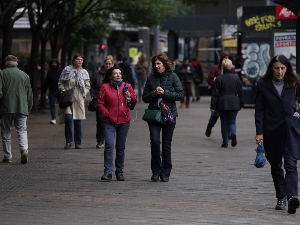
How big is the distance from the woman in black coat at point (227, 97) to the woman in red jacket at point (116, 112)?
14.6ft

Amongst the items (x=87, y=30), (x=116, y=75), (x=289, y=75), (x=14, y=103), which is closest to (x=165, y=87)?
(x=116, y=75)

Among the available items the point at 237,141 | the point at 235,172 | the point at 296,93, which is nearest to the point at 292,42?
the point at 237,141

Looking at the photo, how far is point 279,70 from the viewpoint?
8.02m

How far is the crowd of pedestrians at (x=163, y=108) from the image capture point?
8.07 metres

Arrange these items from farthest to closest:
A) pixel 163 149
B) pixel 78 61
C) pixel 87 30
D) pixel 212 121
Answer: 1. pixel 87 30
2. pixel 212 121
3. pixel 78 61
4. pixel 163 149

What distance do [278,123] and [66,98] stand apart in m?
6.71

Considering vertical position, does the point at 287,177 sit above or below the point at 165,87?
below

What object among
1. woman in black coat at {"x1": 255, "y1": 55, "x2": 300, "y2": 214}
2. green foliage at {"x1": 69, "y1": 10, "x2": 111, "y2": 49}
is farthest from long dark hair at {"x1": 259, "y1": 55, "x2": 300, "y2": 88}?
green foliage at {"x1": 69, "y1": 10, "x2": 111, "y2": 49}

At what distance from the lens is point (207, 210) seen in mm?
8047

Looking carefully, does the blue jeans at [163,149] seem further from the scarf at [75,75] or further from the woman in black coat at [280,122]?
the scarf at [75,75]

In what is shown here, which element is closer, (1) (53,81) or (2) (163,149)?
(2) (163,149)

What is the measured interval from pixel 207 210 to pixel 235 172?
10.4 feet

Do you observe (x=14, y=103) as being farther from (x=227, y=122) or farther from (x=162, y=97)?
(x=227, y=122)

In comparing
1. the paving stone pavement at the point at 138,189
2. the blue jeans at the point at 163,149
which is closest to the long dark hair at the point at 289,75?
the paving stone pavement at the point at 138,189
